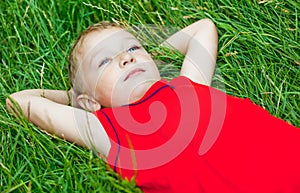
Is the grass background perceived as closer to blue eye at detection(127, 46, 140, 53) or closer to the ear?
the ear

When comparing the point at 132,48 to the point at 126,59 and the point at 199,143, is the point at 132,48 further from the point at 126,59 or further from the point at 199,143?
the point at 199,143

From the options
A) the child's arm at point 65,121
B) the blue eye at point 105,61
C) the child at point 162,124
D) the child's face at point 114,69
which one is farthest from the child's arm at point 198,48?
the child's arm at point 65,121

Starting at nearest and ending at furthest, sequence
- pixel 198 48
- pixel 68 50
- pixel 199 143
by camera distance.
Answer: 1. pixel 199 143
2. pixel 198 48
3. pixel 68 50

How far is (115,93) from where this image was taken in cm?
199

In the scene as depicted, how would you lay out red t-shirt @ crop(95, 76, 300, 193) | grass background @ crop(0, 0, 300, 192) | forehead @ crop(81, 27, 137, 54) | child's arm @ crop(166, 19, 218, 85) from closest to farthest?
red t-shirt @ crop(95, 76, 300, 193), grass background @ crop(0, 0, 300, 192), forehead @ crop(81, 27, 137, 54), child's arm @ crop(166, 19, 218, 85)

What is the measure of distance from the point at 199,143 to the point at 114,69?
1.25ft

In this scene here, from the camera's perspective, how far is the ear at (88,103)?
2061mm

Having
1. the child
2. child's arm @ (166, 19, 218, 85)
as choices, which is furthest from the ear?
child's arm @ (166, 19, 218, 85)

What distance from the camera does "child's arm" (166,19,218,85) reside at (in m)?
2.13

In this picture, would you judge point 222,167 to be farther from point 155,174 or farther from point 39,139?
point 39,139

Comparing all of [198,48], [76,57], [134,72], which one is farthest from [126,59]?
[198,48]

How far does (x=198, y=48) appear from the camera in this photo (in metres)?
2.20

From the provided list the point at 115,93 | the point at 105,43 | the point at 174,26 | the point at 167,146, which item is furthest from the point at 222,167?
the point at 174,26

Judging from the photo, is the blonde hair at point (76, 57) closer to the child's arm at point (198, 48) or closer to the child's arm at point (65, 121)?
the child's arm at point (65, 121)
